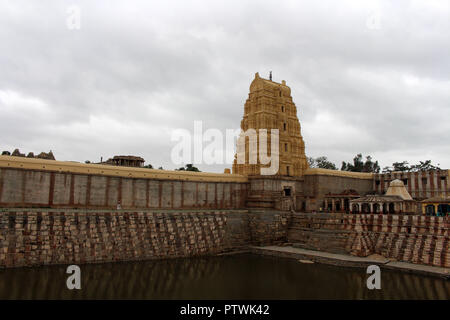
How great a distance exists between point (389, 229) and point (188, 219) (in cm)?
1896

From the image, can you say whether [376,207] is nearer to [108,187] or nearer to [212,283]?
[212,283]

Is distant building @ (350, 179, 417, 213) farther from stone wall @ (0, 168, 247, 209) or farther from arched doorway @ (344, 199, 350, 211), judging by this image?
stone wall @ (0, 168, 247, 209)

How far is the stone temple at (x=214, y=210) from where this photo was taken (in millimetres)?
25828

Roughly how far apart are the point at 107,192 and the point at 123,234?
589 centimetres

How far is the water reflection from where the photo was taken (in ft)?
61.0

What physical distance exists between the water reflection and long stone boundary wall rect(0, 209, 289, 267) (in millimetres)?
1244

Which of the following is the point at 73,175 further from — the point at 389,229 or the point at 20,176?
the point at 389,229

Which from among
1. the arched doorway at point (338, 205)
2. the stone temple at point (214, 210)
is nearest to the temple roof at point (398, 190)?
the stone temple at point (214, 210)

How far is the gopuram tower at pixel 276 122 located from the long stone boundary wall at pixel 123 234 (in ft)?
28.6

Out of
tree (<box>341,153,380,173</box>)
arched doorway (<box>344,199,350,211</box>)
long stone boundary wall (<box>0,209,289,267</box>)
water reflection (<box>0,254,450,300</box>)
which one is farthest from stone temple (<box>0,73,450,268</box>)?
tree (<box>341,153,380,173</box>)

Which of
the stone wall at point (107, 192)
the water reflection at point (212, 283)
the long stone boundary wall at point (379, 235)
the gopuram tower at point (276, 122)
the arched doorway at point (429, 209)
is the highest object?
the gopuram tower at point (276, 122)

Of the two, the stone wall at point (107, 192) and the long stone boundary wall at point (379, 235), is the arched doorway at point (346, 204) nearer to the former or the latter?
the long stone boundary wall at point (379, 235)

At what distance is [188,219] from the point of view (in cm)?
3272

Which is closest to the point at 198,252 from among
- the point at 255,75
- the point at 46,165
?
the point at 46,165
